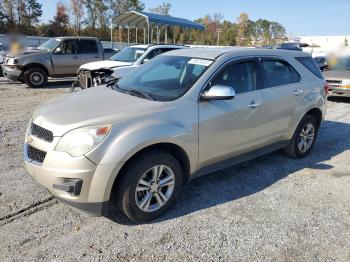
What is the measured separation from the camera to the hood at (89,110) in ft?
10.6

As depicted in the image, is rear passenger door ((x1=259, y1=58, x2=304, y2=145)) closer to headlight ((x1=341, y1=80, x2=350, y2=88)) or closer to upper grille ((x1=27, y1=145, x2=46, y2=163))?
upper grille ((x1=27, y1=145, x2=46, y2=163))

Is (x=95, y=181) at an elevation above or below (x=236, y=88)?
below

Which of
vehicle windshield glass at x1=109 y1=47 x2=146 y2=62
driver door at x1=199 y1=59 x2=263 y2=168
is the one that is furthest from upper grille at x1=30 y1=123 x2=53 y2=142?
vehicle windshield glass at x1=109 y1=47 x2=146 y2=62

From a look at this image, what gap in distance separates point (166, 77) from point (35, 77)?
9.97m

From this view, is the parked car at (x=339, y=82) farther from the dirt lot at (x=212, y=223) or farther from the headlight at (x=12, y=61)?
the headlight at (x=12, y=61)

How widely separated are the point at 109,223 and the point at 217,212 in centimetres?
117

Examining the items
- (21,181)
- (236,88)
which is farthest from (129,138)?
(21,181)

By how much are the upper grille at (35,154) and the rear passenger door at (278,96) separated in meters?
2.71

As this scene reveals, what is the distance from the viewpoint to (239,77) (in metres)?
4.33

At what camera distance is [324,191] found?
14.8 ft

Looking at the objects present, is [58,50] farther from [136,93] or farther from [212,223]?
[212,223]

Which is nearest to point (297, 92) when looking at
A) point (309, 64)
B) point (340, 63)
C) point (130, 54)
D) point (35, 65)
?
point (309, 64)

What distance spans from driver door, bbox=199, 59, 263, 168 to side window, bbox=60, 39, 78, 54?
34.0 ft

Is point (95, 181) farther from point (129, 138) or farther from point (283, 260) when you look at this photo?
point (283, 260)
